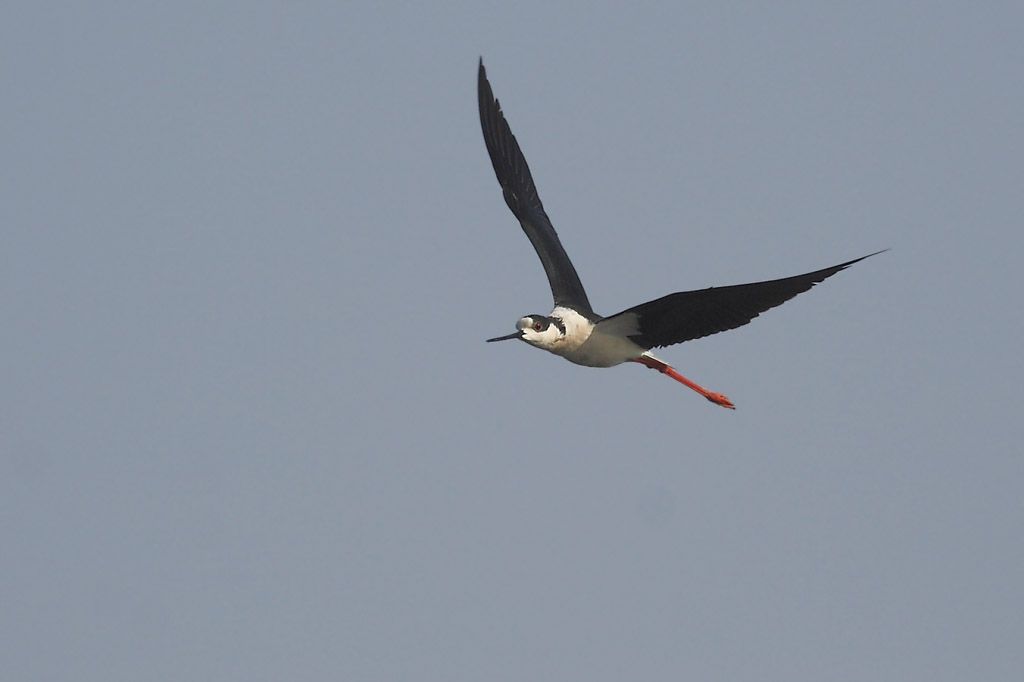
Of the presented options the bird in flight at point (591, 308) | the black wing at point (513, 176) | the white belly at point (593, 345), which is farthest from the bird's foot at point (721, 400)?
the black wing at point (513, 176)

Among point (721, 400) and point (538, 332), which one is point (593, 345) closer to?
point (538, 332)

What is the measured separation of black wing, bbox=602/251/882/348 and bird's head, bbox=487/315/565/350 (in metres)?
0.90

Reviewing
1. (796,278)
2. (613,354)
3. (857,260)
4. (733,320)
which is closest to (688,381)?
(613,354)

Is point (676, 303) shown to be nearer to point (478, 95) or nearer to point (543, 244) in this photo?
point (543, 244)

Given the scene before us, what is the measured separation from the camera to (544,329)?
2016 centimetres

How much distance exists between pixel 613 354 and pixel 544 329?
118 cm

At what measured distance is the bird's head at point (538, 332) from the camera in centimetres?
2000

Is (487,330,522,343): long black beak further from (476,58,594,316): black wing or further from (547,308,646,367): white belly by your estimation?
(476,58,594,316): black wing

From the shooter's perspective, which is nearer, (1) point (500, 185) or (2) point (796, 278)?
(2) point (796, 278)

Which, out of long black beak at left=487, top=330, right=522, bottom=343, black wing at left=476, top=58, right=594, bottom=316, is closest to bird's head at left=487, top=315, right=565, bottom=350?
long black beak at left=487, top=330, right=522, bottom=343

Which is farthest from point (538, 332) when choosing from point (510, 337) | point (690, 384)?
point (690, 384)

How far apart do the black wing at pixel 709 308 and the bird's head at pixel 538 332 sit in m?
0.90

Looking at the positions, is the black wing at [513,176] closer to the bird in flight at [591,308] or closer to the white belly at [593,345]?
the bird in flight at [591,308]

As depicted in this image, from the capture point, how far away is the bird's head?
20000mm
